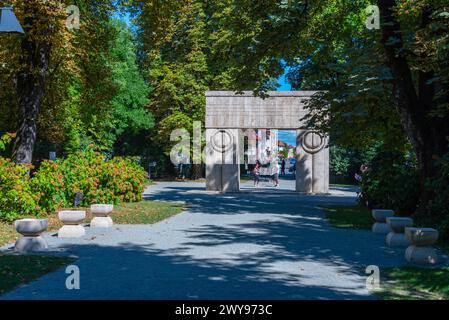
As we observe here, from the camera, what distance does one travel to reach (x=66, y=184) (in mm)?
19469

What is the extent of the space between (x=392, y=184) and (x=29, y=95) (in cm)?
1359

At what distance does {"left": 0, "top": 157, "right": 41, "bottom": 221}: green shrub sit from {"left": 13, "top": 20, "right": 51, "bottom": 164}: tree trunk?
344cm

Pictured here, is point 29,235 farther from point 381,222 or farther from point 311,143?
point 311,143

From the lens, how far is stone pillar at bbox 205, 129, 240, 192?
31125 mm

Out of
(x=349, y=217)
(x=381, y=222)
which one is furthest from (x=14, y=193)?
(x=349, y=217)

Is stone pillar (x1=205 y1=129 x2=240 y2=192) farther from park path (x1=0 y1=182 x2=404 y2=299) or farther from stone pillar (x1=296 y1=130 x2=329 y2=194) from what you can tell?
park path (x1=0 y1=182 x2=404 y2=299)

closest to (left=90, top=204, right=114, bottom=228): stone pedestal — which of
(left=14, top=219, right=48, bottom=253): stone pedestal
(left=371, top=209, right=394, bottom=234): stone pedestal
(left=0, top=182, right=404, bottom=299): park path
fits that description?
(left=0, top=182, right=404, bottom=299): park path

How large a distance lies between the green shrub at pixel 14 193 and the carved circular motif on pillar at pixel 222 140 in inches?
645

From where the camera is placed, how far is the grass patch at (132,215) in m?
13.4

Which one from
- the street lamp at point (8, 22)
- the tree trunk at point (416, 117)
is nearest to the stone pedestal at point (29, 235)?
the street lamp at point (8, 22)
